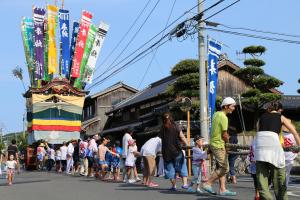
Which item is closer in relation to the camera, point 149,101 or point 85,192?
point 85,192

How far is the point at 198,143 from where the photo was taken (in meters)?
12.6

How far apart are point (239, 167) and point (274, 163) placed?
15340 millimetres

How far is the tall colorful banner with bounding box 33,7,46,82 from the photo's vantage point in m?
30.7

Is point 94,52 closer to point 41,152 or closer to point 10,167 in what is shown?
point 41,152

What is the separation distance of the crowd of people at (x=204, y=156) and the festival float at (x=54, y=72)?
372 inches

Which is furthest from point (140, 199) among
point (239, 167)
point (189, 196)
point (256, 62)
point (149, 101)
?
point (149, 101)

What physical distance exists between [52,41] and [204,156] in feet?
68.7

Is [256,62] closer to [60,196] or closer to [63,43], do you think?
[63,43]

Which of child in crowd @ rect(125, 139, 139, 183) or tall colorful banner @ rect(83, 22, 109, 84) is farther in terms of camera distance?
tall colorful banner @ rect(83, 22, 109, 84)

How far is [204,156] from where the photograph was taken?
1193cm

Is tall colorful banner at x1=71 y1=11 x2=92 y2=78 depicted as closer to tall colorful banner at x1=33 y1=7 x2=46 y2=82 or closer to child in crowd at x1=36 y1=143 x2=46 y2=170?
tall colorful banner at x1=33 y1=7 x2=46 y2=82

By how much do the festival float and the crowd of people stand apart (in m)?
9.44

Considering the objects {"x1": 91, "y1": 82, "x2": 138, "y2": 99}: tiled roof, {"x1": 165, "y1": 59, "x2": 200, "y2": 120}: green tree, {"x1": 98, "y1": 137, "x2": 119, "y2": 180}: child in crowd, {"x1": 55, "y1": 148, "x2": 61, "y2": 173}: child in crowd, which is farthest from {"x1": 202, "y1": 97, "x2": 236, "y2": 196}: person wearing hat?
{"x1": 91, "y1": 82, "x2": 138, "y2": 99}: tiled roof

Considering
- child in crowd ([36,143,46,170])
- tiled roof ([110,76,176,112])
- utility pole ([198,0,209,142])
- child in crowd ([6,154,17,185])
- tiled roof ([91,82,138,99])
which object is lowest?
child in crowd ([6,154,17,185])
